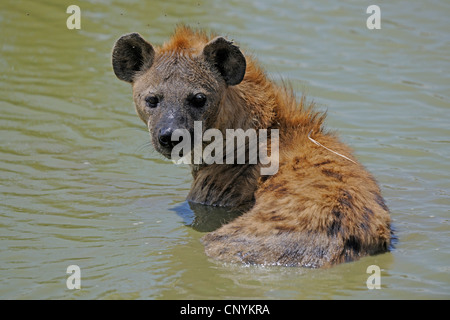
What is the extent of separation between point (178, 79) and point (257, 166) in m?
1.21

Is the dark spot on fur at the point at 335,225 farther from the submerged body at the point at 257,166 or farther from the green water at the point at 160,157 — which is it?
the green water at the point at 160,157

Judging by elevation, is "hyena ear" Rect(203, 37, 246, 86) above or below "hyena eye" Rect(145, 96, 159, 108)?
above

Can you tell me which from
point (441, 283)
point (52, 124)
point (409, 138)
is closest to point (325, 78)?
point (409, 138)

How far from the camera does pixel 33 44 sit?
12852mm

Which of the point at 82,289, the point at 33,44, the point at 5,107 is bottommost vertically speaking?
the point at 82,289

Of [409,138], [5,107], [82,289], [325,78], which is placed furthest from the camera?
[325,78]

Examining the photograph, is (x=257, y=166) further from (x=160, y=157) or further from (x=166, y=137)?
(x=160, y=157)

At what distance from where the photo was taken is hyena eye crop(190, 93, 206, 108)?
7086 millimetres

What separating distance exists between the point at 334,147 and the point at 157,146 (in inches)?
71.1

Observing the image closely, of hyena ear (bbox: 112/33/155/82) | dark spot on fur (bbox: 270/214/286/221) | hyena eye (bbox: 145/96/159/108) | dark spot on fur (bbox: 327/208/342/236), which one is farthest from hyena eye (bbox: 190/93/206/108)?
dark spot on fur (bbox: 327/208/342/236)

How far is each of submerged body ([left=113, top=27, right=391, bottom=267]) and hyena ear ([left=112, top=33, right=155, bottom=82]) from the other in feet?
0.03

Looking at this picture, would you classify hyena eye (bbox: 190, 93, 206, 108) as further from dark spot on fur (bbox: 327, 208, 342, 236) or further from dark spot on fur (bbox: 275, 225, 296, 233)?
dark spot on fur (bbox: 327, 208, 342, 236)

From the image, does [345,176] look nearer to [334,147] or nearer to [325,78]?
[334,147]

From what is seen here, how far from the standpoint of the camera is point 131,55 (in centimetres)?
753
